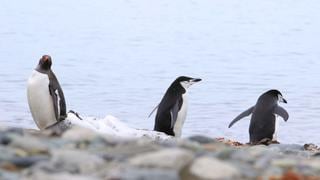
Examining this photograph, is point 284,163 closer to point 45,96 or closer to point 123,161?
point 123,161

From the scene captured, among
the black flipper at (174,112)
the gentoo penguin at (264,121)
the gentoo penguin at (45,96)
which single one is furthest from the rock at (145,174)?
the black flipper at (174,112)

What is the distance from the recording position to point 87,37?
28.8 metres

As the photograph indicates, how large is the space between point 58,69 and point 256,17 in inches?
916

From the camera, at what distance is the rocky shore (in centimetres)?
353

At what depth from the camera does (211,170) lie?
3529mm

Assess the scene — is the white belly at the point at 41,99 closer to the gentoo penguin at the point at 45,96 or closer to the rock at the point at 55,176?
the gentoo penguin at the point at 45,96

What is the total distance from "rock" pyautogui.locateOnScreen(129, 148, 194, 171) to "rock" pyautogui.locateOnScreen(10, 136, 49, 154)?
434mm

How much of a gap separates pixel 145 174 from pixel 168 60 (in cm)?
1854

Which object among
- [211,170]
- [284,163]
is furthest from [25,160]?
[284,163]

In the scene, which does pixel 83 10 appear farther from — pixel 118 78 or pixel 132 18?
pixel 118 78

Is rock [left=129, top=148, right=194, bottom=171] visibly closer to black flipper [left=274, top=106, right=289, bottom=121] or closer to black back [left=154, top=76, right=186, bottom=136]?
black flipper [left=274, top=106, right=289, bottom=121]

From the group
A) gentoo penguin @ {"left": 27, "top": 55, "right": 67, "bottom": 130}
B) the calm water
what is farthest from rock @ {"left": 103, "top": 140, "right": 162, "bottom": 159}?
the calm water

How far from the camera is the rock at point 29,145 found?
396 centimetres

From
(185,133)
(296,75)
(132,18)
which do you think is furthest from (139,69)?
(132,18)
